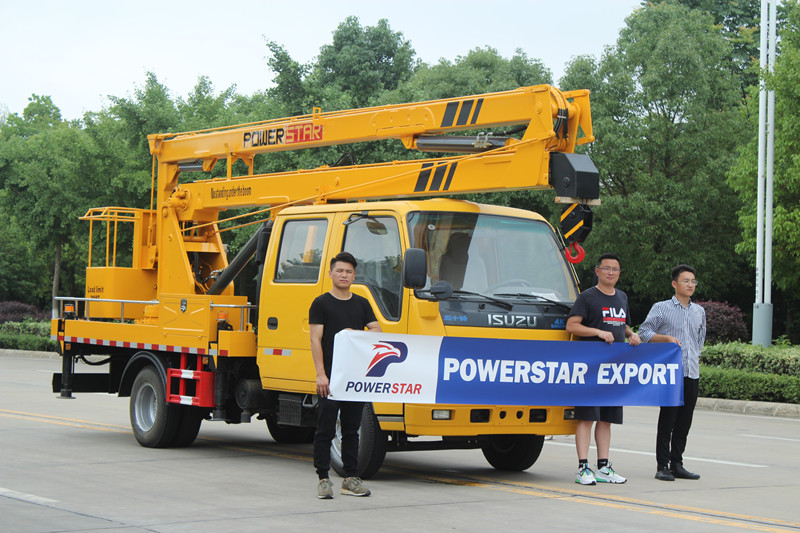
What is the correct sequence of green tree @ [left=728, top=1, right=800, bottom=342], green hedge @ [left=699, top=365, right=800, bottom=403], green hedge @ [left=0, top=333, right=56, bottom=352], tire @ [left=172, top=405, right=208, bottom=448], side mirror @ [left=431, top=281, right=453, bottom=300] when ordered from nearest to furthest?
side mirror @ [left=431, top=281, right=453, bottom=300], tire @ [left=172, top=405, right=208, bottom=448], green hedge @ [left=699, top=365, right=800, bottom=403], green tree @ [left=728, top=1, right=800, bottom=342], green hedge @ [left=0, top=333, right=56, bottom=352]

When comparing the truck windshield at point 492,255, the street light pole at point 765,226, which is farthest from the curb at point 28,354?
the truck windshield at point 492,255

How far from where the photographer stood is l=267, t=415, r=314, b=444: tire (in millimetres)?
12789

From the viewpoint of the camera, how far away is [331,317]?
8.66 metres

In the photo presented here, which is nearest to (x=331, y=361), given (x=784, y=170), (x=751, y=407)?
(x=751, y=407)

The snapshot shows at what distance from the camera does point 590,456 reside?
38.8 ft

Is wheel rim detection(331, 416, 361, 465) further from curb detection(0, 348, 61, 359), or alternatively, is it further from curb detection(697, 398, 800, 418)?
curb detection(0, 348, 61, 359)

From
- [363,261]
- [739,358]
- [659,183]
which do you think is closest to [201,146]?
[363,261]

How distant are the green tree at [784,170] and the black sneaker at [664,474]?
663 inches

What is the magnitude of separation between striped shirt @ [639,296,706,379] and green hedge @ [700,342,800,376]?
432 inches

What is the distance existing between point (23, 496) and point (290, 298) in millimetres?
3058

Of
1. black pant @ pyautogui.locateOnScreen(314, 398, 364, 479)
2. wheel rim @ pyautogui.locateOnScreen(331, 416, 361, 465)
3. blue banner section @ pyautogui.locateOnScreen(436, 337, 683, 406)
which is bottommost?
wheel rim @ pyautogui.locateOnScreen(331, 416, 361, 465)

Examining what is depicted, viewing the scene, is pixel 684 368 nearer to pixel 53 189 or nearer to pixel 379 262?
pixel 379 262

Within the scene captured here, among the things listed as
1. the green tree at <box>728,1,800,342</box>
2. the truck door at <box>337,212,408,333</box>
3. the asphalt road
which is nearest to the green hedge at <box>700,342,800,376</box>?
the green tree at <box>728,1,800,342</box>

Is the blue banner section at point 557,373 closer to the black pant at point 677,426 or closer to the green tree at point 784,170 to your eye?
the black pant at point 677,426
